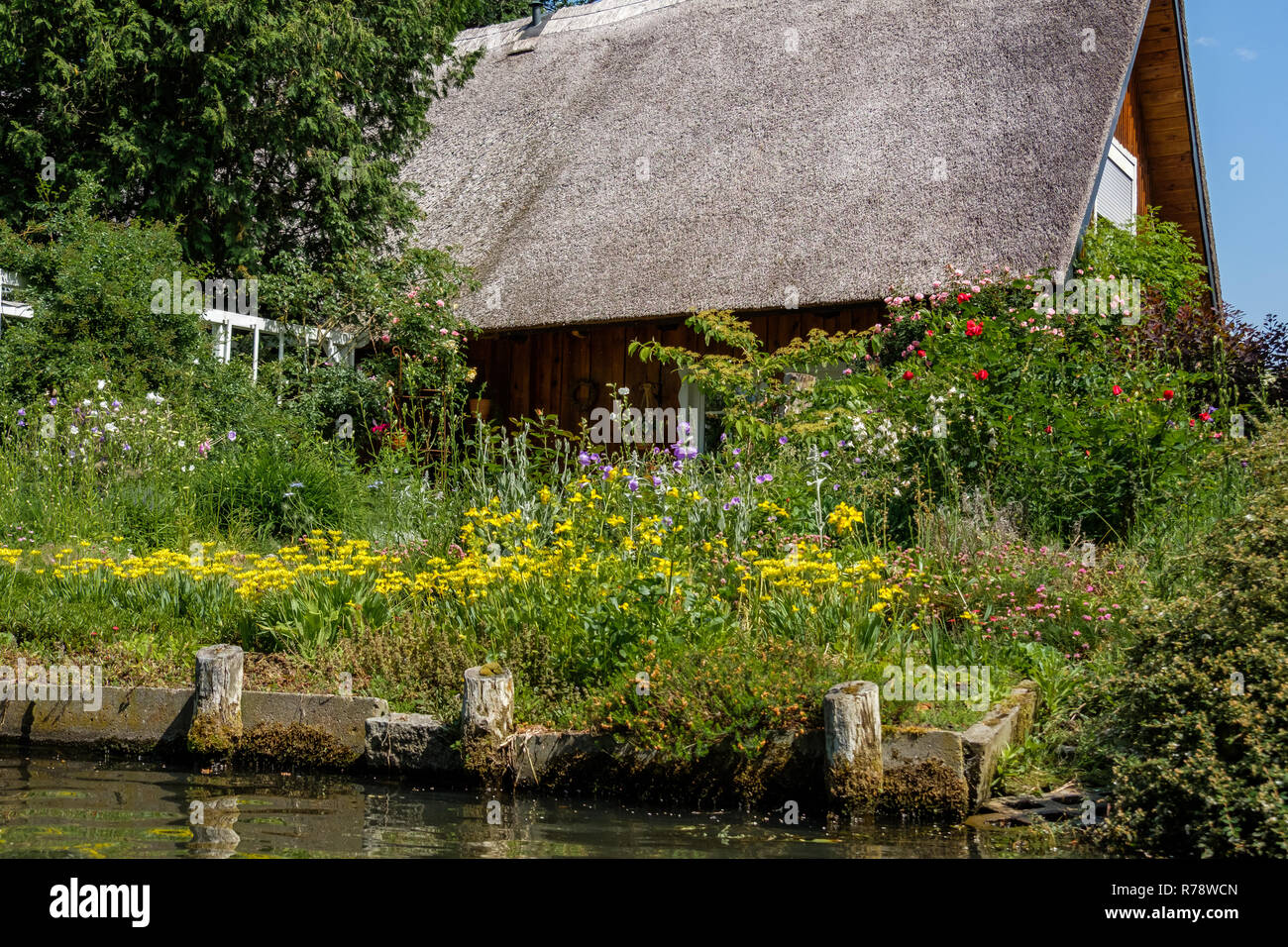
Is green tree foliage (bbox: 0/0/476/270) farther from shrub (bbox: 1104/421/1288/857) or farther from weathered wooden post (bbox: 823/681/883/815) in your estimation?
shrub (bbox: 1104/421/1288/857)

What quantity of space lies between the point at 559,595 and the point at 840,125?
347 inches

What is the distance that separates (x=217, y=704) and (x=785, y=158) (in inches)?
367

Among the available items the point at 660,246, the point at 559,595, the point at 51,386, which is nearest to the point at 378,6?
the point at 660,246

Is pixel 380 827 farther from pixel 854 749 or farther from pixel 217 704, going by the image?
pixel 854 749

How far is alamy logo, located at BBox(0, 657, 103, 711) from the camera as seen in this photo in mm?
5676

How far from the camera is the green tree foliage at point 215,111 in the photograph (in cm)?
1087

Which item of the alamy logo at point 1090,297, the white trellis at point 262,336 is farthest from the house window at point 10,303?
Answer: the alamy logo at point 1090,297

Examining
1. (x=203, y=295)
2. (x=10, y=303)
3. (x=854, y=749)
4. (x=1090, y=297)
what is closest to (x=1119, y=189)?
(x=1090, y=297)

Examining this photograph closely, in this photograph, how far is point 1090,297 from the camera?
9328mm

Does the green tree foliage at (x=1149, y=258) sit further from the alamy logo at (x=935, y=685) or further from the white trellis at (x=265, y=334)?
the white trellis at (x=265, y=334)

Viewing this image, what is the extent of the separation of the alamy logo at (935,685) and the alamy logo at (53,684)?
12.6 ft

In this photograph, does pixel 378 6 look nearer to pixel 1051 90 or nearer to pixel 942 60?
pixel 942 60

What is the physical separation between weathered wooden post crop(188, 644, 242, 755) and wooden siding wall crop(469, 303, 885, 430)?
6.56 metres
